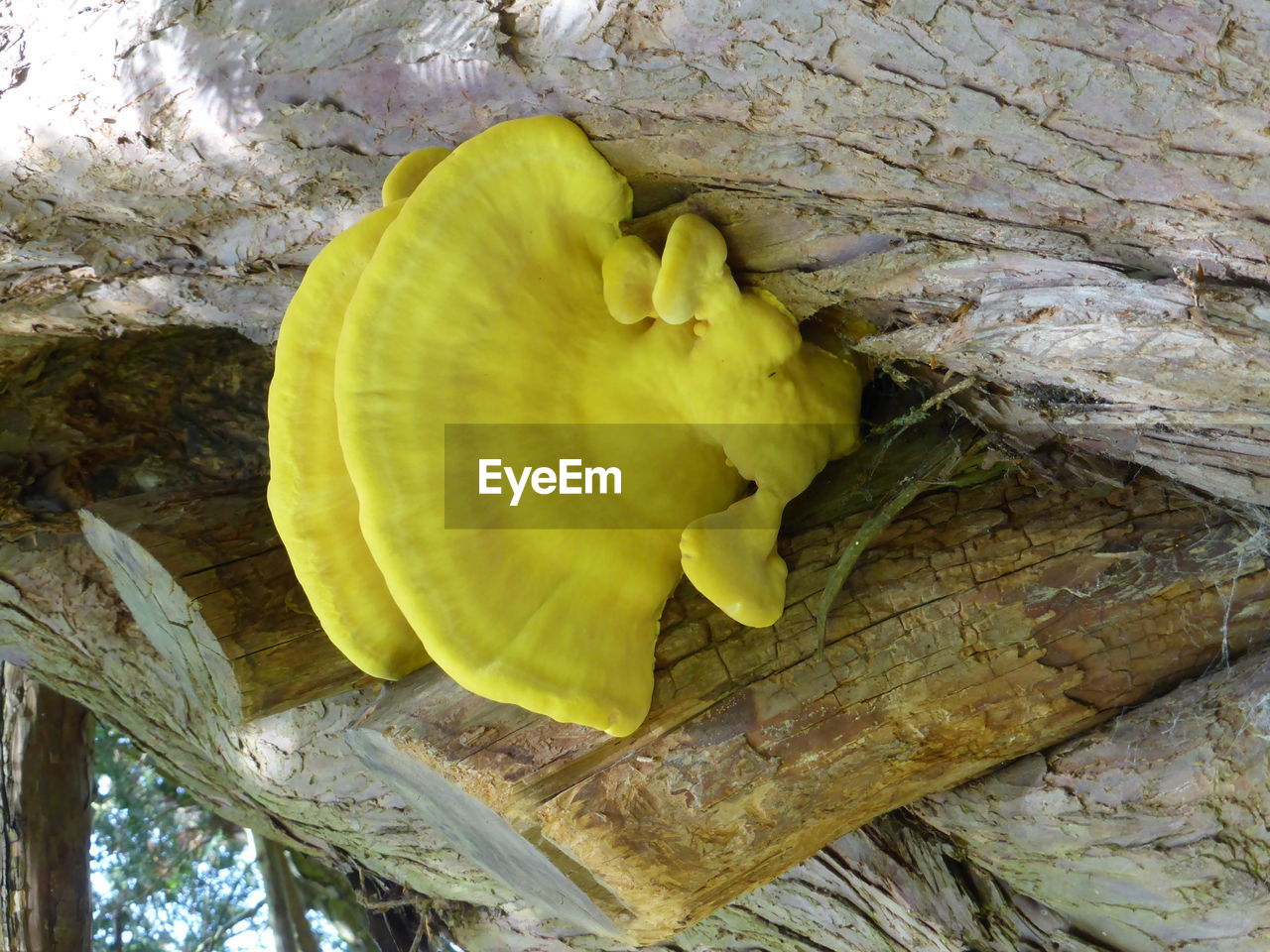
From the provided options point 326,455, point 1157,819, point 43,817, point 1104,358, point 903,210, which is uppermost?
point 903,210

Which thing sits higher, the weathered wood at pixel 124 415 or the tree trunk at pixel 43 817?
the weathered wood at pixel 124 415

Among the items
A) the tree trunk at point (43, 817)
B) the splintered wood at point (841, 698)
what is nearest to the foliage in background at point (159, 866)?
the tree trunk at point (43, 817)

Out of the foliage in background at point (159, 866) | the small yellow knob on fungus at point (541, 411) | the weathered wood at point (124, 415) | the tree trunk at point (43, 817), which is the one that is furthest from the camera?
the foliage in background at point (159, 866)

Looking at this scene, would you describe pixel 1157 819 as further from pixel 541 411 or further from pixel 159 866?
pixel 159 866

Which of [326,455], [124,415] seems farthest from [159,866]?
[326,455]

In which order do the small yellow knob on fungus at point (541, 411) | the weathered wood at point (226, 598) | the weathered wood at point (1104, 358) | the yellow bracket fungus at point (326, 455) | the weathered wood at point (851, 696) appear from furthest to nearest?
1. the weathered wood at point (226, 598)
2. the weathered wood at point (851, 696)
3. the yellow bracket fungus at point (326, 455)
4. the small yellow knob on fungus at point (541, 411)
5. the weathered wood at point (1104, 358)

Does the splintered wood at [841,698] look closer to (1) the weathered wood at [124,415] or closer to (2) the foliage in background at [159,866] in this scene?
(1) the weathered wood at [124,415]

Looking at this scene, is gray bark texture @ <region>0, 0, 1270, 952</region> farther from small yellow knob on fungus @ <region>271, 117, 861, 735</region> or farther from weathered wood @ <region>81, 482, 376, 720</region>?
weathered wood @ <region>81, 482, 376, 720</region>
